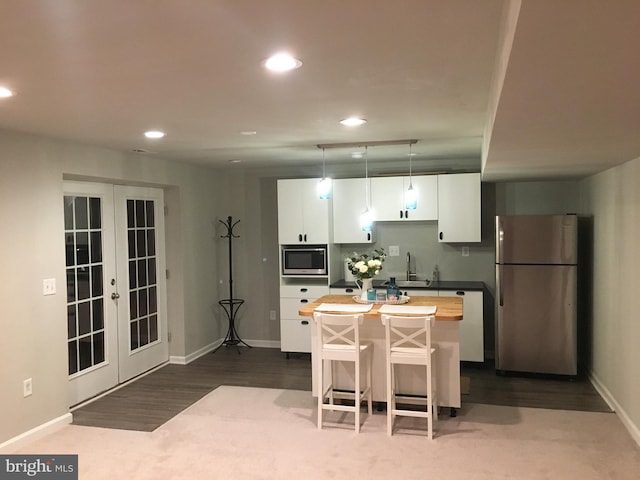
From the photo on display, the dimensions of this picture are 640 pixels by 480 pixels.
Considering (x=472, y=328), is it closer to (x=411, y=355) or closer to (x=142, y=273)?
(x=411, y=355)

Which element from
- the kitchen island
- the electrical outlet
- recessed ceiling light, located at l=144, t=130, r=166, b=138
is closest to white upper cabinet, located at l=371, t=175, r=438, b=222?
the kitchen island

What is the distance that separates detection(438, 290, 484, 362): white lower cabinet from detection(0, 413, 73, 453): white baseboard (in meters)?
3.87

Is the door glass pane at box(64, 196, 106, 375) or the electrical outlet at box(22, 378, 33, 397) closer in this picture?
the electrical outlet at box(22, 378, 33, 397)

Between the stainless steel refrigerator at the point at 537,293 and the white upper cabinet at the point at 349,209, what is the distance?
5.16 ft

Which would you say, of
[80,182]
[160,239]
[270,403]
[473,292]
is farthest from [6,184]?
[473,292]

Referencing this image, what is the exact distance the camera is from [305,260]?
6102 mm

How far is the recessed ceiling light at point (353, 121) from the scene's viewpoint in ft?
11.4

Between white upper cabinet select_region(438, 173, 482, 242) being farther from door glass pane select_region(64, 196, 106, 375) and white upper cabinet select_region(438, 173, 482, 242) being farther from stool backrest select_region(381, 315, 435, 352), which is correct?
door glass pane select_region(64, 196, 106, 375)

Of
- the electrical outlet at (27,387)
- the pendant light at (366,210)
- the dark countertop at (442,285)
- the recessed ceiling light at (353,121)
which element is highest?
the recessed ceiling light at (353,121)

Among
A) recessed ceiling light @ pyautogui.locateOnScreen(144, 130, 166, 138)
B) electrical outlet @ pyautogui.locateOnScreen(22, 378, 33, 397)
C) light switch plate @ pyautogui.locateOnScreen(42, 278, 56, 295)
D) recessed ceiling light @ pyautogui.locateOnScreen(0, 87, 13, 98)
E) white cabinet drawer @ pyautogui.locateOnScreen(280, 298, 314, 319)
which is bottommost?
electrical outlet @ pyautogui.locateOnScreen(22, 378, 33, 397)

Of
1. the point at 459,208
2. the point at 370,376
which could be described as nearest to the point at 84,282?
the point at 370,376

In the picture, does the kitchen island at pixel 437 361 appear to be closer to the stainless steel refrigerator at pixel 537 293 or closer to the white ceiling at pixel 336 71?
the stainless steel refrigerator at pixel 537 293

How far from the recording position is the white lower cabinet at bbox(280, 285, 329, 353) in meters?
6.06

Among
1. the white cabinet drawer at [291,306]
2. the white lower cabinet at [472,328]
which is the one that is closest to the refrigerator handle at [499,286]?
the white lower cabinet at [472,328]
